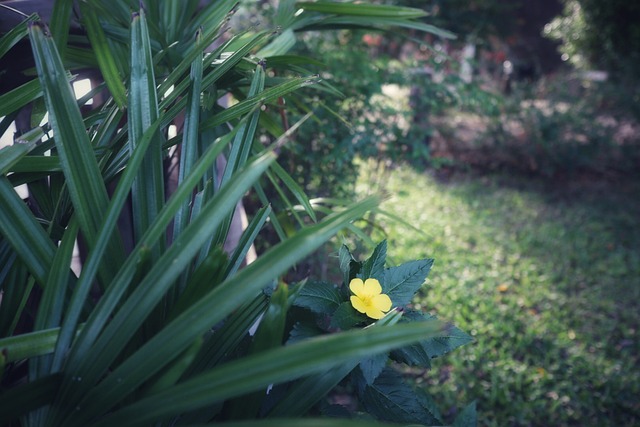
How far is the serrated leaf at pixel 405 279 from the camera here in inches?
42.2

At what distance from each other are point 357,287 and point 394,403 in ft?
0.79

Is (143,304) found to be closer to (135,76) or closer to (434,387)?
(135,76)

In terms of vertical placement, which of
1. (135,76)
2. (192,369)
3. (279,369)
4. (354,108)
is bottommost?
(354,108)

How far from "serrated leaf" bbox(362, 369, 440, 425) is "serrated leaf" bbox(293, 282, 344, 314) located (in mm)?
179

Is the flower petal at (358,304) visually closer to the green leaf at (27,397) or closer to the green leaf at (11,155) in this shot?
the green leaf at (27,397)

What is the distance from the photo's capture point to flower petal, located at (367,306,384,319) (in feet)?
3.22

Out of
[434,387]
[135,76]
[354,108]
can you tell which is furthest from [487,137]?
[135,76]

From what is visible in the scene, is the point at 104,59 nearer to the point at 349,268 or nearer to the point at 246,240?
the point at 246,240

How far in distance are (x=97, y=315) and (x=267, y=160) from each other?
0.34 metres

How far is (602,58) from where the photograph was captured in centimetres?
614

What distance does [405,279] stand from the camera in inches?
43.1

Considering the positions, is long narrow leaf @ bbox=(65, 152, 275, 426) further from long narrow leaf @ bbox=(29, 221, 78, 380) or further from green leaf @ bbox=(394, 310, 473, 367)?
green leaf @ bbox=(394, 310, 473, 367)

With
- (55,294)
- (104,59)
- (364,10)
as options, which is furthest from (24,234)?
(364,10)

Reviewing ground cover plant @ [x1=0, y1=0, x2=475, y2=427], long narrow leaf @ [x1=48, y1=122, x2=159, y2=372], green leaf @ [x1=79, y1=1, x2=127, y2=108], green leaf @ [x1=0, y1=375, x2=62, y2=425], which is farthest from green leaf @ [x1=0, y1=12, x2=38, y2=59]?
green leaf @ [x1=0, y1=375, x2=62, y2=425]
